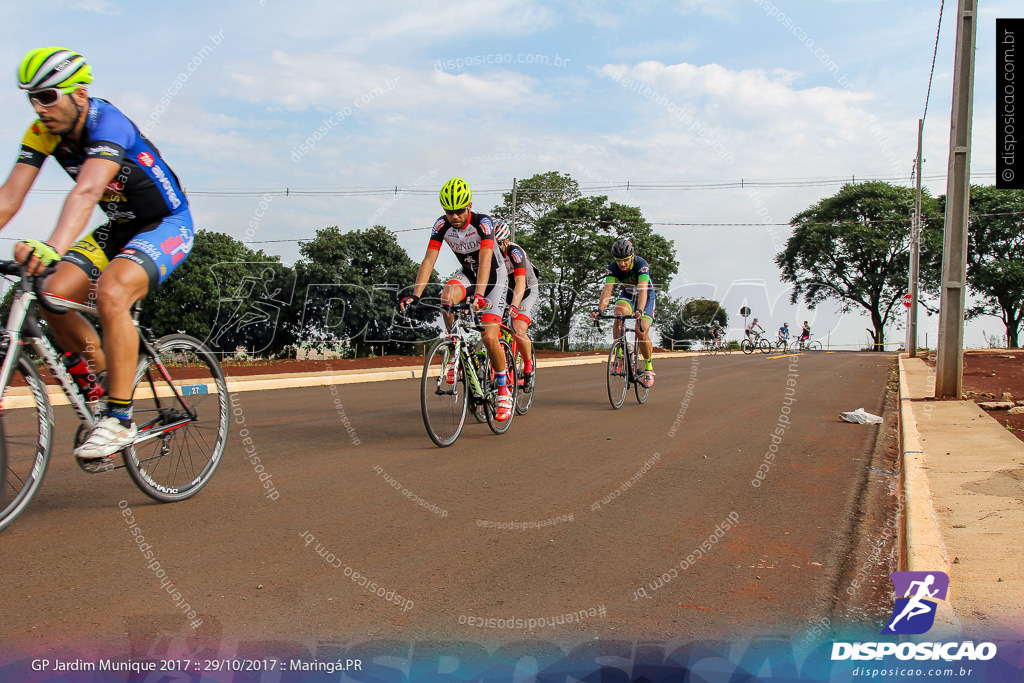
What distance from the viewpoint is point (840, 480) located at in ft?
17.9

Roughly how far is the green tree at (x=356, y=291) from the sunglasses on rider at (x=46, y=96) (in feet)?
68.0

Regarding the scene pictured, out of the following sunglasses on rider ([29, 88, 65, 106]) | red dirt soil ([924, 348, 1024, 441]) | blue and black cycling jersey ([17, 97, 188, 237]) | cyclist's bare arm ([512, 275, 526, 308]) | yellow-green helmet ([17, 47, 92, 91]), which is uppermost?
yellow-green helmet ([17, 47, 92, 91])

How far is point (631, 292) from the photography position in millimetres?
10781

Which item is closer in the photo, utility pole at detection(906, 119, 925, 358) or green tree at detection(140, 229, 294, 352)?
green tree at detection(140, 229, 294, 352)

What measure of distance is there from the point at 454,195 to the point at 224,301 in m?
23.9

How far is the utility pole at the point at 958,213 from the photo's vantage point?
10.7m

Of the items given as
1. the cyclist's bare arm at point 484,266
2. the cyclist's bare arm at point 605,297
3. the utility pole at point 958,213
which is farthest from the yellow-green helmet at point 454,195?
the utility pole at point 958,213

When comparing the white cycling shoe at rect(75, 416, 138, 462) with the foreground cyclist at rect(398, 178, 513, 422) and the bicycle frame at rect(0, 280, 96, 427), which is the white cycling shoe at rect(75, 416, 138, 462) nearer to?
the bicycle frame at rect(0, 280, 96, 427)

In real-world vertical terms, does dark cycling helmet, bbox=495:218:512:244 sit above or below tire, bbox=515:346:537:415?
above

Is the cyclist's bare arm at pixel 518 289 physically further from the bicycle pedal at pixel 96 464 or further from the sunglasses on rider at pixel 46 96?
the sunglasses on rider at pixel 46 96

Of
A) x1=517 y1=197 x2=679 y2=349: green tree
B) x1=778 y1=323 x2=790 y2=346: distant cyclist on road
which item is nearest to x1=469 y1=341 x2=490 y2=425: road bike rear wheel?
x1=517 y1=197 x2=679 y2=349: green tree

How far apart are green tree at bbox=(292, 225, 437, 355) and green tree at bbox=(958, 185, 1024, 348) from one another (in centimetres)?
4334

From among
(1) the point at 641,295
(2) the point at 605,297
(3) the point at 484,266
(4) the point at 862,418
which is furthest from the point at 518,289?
(4) the point at 862,418

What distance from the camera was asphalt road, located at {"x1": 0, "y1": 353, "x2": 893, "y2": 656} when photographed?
2693 millimetres
